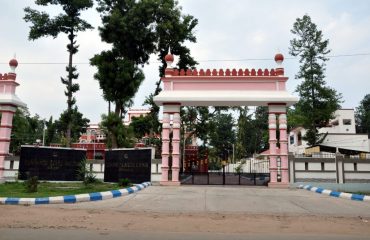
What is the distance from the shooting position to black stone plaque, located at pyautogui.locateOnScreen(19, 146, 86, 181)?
16.7 metres

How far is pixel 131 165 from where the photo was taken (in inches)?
642

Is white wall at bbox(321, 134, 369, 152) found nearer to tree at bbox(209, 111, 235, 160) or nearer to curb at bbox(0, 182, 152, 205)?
tree at bbox(209, 111, 235, 160)

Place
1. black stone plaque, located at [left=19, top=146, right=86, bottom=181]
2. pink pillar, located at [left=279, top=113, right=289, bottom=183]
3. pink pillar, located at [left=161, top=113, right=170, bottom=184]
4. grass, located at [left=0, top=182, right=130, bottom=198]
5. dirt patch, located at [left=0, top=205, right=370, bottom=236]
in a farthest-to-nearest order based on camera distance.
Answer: black stone plaque, located at [left=19, top=146, right=86, bottom=181]
pink pillar, located at [left=161, top=113, right=170, bottom=184]
pink pillar, located at [left=279, top=113, right=289, bottom=183]
grass, located at [left=0, top=182, right=130, bottom=198]
dirt patch, located at [left=0, top=205, right=370, bottom=236]

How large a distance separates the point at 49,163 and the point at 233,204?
1022cm

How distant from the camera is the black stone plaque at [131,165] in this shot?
16.1 metres

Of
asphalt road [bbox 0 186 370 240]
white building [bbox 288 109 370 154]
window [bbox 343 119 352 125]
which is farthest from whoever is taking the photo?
window [bbox 343 119 352 125]

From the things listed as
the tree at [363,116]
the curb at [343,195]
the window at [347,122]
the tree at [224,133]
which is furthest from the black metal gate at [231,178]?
the tree at [363,116]

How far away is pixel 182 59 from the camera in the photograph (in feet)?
82.7

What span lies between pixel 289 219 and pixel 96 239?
4.83 metres

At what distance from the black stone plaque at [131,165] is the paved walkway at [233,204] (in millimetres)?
3172

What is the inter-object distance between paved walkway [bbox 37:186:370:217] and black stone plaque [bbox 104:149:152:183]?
3172mm

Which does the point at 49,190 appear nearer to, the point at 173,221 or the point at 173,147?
the point at 173,147

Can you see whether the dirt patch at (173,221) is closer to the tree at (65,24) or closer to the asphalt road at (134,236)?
the asphalt road at (134,236)

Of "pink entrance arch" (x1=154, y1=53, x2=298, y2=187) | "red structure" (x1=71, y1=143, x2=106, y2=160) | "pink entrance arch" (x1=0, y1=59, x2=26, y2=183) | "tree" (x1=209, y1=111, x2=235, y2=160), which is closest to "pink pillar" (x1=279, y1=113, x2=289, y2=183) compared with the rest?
"pink entrance arch" (x1=154, y1=53, x2=298, y2=187)
